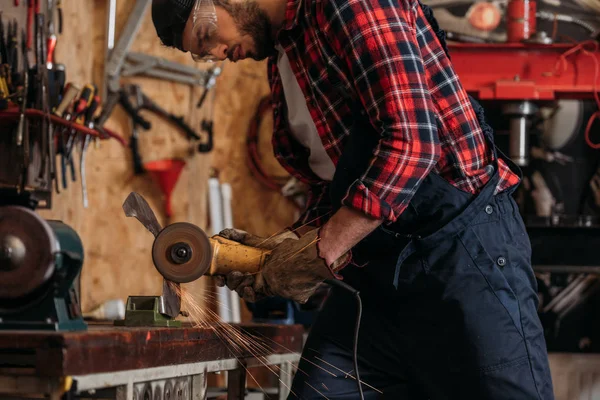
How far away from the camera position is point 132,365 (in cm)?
160

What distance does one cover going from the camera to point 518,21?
412 centimetres

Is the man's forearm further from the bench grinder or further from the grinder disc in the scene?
the bench grinder

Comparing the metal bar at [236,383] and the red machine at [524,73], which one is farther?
the red machine at [524,73]

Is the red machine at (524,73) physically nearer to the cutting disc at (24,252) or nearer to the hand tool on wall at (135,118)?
the hand tool on wall at (135,118)

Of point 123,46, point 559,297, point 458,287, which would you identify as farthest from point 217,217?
point 458,287

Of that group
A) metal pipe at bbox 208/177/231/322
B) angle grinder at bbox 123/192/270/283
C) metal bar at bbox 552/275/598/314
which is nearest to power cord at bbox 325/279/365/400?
angle grinder at bbox 123/192/270/283

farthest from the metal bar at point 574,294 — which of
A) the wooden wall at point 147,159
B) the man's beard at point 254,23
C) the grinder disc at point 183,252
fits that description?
the grinder disc at point 183,252

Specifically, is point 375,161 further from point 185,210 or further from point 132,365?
point 185,210

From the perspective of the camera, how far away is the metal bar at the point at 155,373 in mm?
1461

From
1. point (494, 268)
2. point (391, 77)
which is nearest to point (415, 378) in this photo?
point (494, 268)

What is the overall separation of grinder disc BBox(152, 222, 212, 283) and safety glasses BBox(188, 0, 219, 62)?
482 mm

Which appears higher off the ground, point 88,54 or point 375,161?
point 88,54

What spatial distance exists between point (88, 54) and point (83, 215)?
77 cm

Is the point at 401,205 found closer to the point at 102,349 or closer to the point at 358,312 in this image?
the point at 358,312
